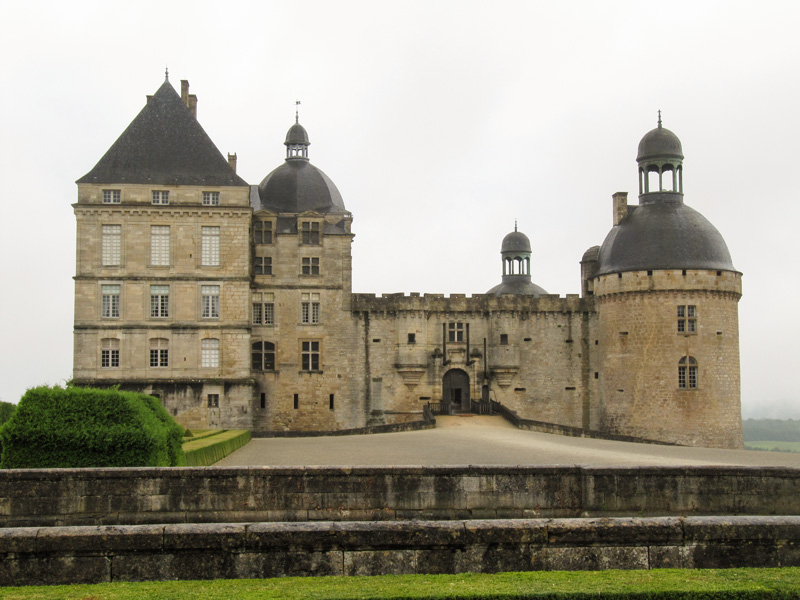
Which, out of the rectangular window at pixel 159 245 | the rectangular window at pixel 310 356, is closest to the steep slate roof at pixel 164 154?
the rectangular window at pixel 159 245

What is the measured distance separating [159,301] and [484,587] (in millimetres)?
32473

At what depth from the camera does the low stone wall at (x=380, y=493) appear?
1700 centimetres

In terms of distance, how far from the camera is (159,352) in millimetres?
39875

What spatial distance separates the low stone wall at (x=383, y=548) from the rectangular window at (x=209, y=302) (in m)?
29.8

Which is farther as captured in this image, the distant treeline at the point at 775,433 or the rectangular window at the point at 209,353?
the distant treeline at the point at 775,433

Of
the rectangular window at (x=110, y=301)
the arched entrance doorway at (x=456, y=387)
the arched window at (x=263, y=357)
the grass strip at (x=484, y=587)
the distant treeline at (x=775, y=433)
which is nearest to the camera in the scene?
the grass strip at (x=484, y=587)

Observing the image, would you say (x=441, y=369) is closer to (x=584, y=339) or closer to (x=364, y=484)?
(x=584, y=339)

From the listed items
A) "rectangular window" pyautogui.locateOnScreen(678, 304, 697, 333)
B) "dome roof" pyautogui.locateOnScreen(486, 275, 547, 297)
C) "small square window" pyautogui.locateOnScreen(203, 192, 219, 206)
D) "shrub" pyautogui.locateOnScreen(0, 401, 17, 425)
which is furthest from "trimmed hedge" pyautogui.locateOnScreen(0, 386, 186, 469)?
"dome roof" pyautogui.locateOnScreen(486, 275, 547, 297)

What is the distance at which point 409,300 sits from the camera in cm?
4494

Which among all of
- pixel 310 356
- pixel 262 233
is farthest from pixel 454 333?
pixel 262 233

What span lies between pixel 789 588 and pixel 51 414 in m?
14.8

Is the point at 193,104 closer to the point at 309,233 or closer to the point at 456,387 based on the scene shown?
the point at 309,233

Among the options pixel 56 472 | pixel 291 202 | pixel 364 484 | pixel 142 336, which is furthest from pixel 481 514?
pixel 291 202

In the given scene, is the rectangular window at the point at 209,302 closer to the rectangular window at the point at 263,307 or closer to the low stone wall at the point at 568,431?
the rectangular window at the point at 263,307
